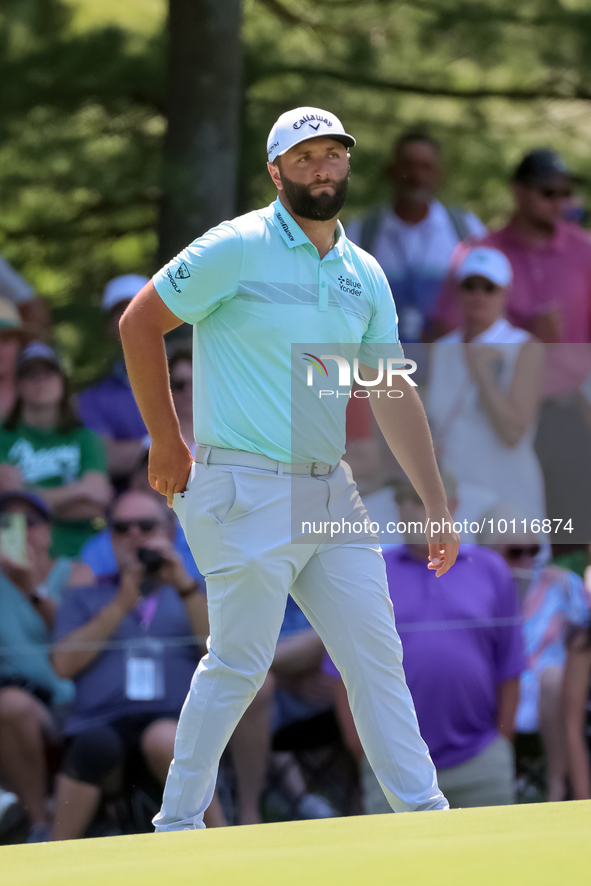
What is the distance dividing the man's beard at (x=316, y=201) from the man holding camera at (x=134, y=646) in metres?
1.70

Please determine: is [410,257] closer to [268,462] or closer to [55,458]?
[55,458]

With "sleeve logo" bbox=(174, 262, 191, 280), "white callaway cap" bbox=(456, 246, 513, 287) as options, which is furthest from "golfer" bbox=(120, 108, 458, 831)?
"white callaway cap" bbox=(456, 246, 513, 287)

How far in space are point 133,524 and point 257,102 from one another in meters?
1.68

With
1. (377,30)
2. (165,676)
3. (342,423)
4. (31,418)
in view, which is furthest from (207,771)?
(377,30)

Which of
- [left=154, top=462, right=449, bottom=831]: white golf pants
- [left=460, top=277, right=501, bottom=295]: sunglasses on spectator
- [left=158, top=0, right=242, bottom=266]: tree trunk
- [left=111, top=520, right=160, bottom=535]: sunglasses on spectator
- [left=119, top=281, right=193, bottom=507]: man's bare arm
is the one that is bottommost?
[left=154, top=462, right=449, bottom=831]: white golf pants

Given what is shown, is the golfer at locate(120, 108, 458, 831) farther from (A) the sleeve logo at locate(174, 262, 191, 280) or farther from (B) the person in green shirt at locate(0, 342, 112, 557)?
(B) the person in green shirt at locate(0, 342, 112, 557)

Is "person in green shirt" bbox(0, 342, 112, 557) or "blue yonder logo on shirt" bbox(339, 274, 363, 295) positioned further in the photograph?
"person in green shirt" bbox(0, 342, 112, 557)

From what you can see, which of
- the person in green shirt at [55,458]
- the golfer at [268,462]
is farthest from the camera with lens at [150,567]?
the golfer at [268,462]

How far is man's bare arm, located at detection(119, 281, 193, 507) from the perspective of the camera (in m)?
2.27

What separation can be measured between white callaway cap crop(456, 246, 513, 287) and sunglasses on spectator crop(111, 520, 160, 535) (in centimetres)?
143

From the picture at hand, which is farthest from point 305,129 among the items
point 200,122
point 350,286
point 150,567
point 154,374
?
point 200,122

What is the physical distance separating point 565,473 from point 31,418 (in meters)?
1.96

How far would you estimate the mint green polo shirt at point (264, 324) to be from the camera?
7.39 feet

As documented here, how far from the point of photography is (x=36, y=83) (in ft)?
13.0
